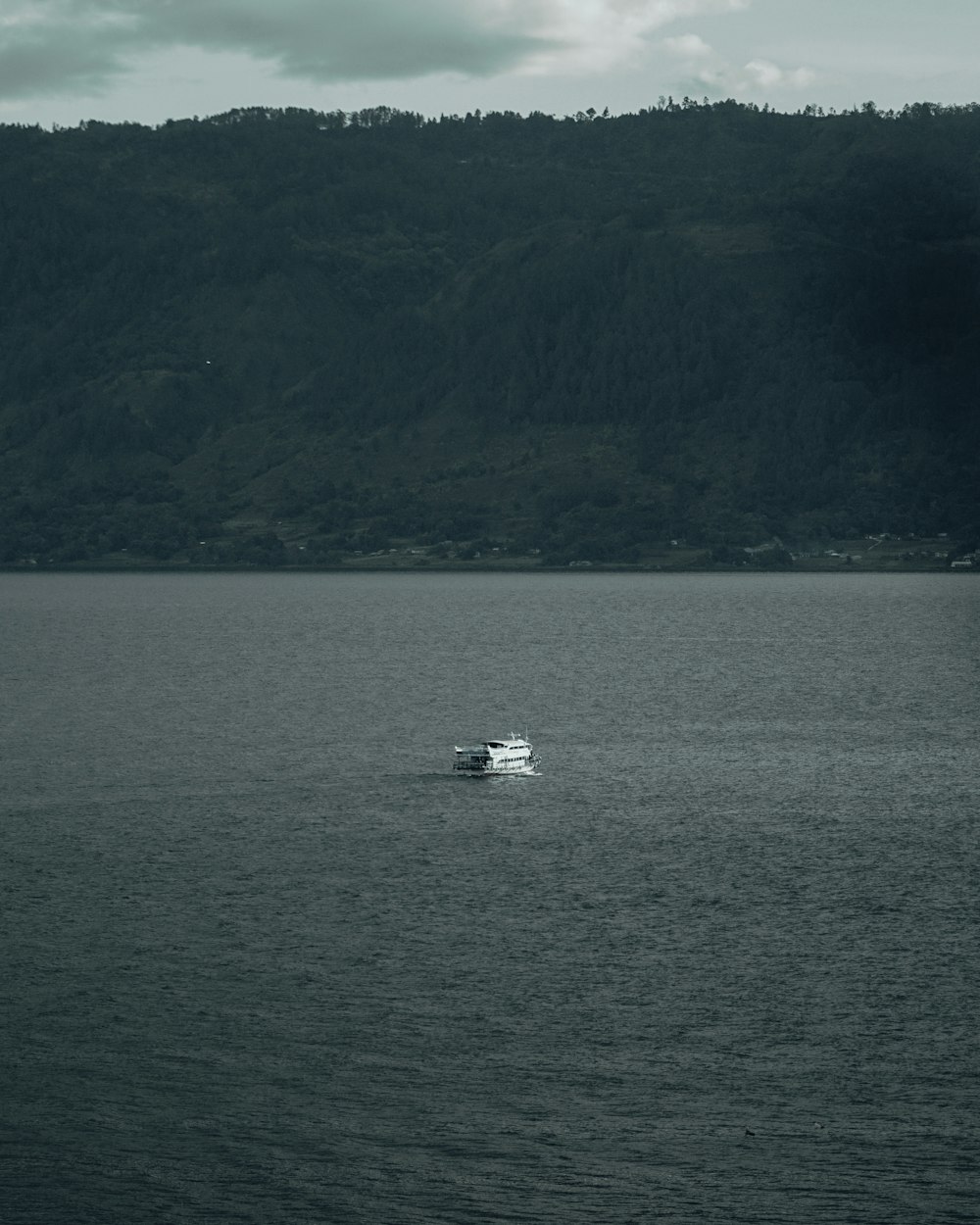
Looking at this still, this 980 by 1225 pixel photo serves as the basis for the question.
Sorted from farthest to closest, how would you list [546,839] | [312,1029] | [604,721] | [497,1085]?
[604,721]
[546,839]
[312,1029]
[497,1085]

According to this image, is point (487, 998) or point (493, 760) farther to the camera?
point (493, 760)

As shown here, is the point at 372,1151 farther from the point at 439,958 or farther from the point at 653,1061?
the point at 439,958

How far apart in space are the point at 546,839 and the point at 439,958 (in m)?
29.6


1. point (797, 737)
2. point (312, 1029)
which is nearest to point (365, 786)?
point (797, 737)

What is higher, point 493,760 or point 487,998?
point 493,760

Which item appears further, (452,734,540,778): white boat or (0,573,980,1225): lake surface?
(452,734,540,778): white boat

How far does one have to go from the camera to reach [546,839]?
111m

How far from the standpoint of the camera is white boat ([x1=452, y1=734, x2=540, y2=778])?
139 metres

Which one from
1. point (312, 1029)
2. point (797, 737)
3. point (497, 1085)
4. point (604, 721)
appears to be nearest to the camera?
point (497, 1085)

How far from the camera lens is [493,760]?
139 meters

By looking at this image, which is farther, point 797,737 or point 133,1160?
point 797,737

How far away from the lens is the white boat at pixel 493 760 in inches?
5463

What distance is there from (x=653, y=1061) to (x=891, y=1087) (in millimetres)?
8849

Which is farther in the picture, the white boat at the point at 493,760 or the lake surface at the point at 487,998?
the white boat at the point at 493,760
